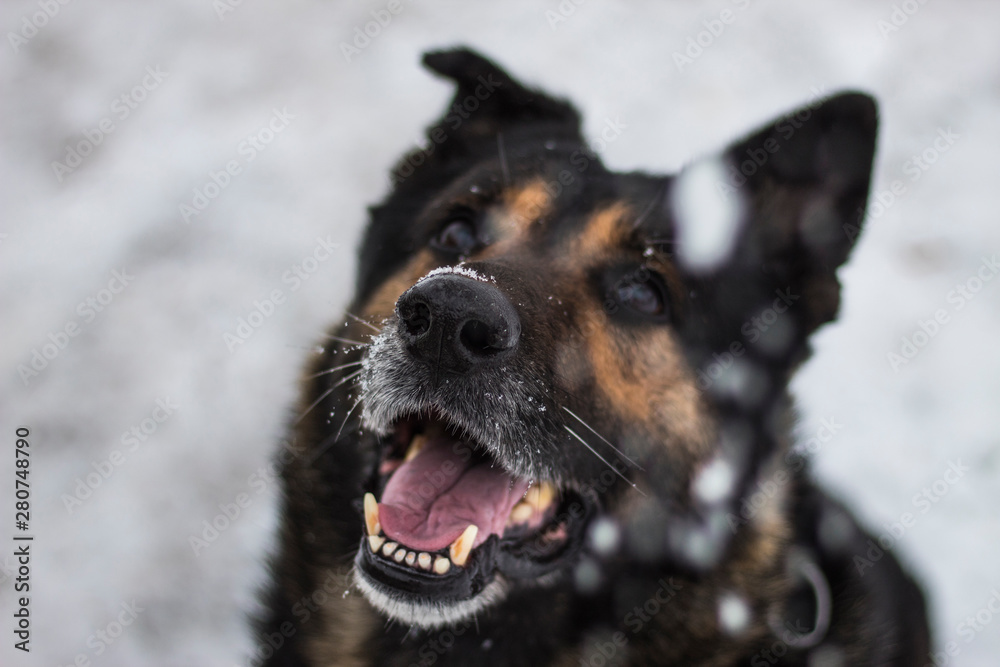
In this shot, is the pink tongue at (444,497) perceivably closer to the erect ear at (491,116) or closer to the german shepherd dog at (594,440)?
the german shepherd dog at (594,440)

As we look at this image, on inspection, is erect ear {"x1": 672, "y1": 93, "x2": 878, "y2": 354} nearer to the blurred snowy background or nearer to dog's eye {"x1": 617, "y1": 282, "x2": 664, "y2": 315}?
dog's eye {"x1": 617, "y1": 282, "x2": 664, "y2": 315}

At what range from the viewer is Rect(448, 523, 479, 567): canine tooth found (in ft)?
6.97

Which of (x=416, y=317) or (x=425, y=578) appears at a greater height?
(x=416, y=317)

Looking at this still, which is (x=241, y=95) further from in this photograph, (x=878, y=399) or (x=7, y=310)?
(x=878, y=399)

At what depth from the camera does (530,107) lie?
3.35 meters

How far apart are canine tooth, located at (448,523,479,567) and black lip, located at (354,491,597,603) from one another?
0.02 m

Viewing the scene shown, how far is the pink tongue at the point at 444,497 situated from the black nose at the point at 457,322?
1.63ft

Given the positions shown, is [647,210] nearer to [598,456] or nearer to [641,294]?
[641,294]

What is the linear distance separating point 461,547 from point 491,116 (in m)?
2.08

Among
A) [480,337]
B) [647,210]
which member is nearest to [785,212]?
[647,210]

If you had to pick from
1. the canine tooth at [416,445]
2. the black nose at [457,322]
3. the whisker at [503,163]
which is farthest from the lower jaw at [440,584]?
the whisker at [503,163]

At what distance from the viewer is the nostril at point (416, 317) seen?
194cm

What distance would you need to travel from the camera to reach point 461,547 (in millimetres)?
2133

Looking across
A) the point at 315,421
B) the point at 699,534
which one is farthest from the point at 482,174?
the point at 699,534
